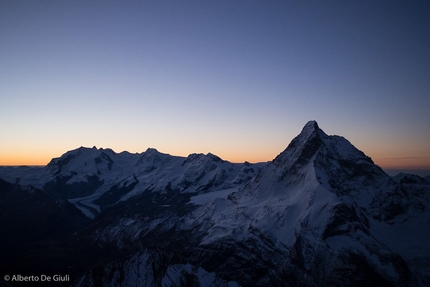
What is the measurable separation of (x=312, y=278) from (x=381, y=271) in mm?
18186

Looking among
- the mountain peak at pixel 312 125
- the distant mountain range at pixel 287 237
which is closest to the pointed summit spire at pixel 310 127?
the mountain peak at pixel 312 125

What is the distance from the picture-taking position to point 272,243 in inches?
3275

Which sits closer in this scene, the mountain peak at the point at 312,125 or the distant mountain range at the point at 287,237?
the distant mountain range at the point at 287,237

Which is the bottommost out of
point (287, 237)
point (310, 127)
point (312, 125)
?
point (287, 237)

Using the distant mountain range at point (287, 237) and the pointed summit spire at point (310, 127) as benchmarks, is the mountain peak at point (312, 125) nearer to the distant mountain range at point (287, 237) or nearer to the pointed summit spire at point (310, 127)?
the pointed summit spire at point (310, 127)

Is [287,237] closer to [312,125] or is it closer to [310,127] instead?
[310,127]

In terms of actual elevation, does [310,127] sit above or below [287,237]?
above

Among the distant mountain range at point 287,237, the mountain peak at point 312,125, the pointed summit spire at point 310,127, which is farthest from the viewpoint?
the mountain peak at point 312,125

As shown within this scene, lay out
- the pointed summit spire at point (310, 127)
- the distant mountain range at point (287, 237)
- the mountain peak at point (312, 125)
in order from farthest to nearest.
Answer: the mountain peak at point (312, 125), the pointed summit spire at point (310, 127), the distant mountain range at point (287, 237)

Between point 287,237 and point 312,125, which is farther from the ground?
point 312,125

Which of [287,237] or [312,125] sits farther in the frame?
[312,125]

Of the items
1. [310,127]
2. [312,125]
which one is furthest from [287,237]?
[312,125]

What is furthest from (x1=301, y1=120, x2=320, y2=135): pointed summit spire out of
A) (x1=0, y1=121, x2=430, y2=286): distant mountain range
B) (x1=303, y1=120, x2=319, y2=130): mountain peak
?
(x1=0, y1=121, x2=430, y2=286): distant mountain range

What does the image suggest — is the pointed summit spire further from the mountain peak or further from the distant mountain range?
the distant mountain range
